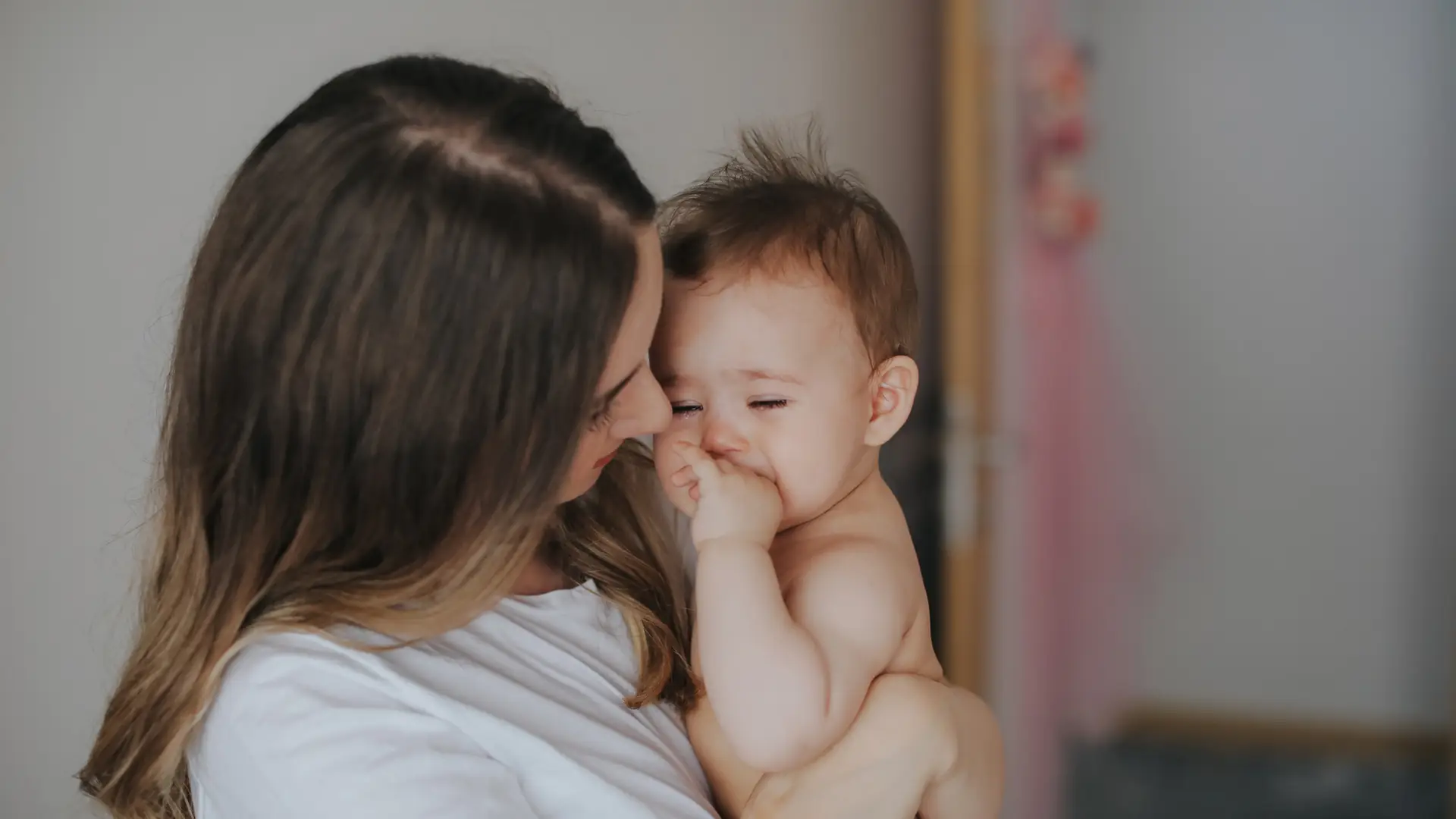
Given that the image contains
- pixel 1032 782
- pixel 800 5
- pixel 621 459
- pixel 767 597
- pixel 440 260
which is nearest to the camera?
pixel 440 260

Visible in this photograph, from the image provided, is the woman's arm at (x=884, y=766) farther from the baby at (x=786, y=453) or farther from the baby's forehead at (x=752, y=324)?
the baby's forehead at (x=752, y=324)

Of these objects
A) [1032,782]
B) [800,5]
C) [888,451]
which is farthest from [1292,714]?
[800,5]

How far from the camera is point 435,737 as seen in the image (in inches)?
30.5

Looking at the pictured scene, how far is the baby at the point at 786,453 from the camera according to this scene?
2.80 ft

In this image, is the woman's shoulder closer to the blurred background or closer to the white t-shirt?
the white t-shirt

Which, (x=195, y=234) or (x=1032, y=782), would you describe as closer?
(x=195, y=234)

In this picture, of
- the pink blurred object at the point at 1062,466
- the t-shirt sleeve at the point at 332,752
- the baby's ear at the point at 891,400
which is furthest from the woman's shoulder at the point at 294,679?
the pink blurred object at the point at 1062,466

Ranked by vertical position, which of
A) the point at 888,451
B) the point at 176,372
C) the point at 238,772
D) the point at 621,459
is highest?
the point at 176,372

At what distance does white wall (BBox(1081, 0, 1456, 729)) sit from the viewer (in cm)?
252

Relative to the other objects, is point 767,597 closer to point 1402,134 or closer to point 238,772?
point 238,772

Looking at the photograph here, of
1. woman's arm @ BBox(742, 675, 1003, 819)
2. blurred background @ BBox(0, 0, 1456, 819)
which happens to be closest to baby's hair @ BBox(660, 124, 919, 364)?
woman's arm @ BBox(742, 675, 1003, 819)

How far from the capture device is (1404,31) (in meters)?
2.50

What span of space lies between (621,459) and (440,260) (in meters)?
0.40

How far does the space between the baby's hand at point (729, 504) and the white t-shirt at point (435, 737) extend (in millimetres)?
143
